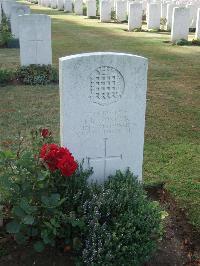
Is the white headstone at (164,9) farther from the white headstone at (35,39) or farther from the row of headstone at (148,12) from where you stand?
the white headstone at (35,39)

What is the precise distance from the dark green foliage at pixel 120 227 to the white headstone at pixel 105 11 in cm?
1658

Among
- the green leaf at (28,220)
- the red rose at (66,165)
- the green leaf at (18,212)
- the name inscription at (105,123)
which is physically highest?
the name inscription at (105,123)

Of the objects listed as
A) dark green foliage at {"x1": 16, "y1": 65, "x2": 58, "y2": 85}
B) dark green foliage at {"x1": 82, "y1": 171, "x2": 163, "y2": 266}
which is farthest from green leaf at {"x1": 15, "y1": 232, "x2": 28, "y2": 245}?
dark green foliage at {"x1": 16, "y1": 65, "x2": 58, "y2": 85}

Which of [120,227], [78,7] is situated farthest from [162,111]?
[78,7]

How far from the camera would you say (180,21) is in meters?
13.1

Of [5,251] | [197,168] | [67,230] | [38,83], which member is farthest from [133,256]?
[38,83]

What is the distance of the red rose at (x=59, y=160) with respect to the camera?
2.95 meters

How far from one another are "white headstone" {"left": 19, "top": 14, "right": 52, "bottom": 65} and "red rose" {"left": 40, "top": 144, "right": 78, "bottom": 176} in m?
5.98

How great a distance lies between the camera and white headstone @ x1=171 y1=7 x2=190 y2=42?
13.0 m

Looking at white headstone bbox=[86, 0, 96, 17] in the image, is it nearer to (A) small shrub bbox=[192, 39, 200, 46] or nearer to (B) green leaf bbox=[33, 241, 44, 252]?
(A) small shrub bbox=[192, 39, 200, 46]

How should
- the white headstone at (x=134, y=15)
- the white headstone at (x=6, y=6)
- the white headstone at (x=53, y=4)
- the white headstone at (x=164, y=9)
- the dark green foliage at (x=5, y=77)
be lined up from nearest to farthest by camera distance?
the dark green foliage at (x=5, y=77) → the white headstone at (x=134, y=15) → the white headstone at (x=164, y=9) → the white headstone at (x=6, y=6) → the white headstone at (x=53, y=4)

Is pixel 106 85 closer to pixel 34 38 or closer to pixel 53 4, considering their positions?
pixel 34 38

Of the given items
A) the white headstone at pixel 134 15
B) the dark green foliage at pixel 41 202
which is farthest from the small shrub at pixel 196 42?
the dark green foliage at pixel 41 202

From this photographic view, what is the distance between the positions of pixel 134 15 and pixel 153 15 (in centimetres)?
77
